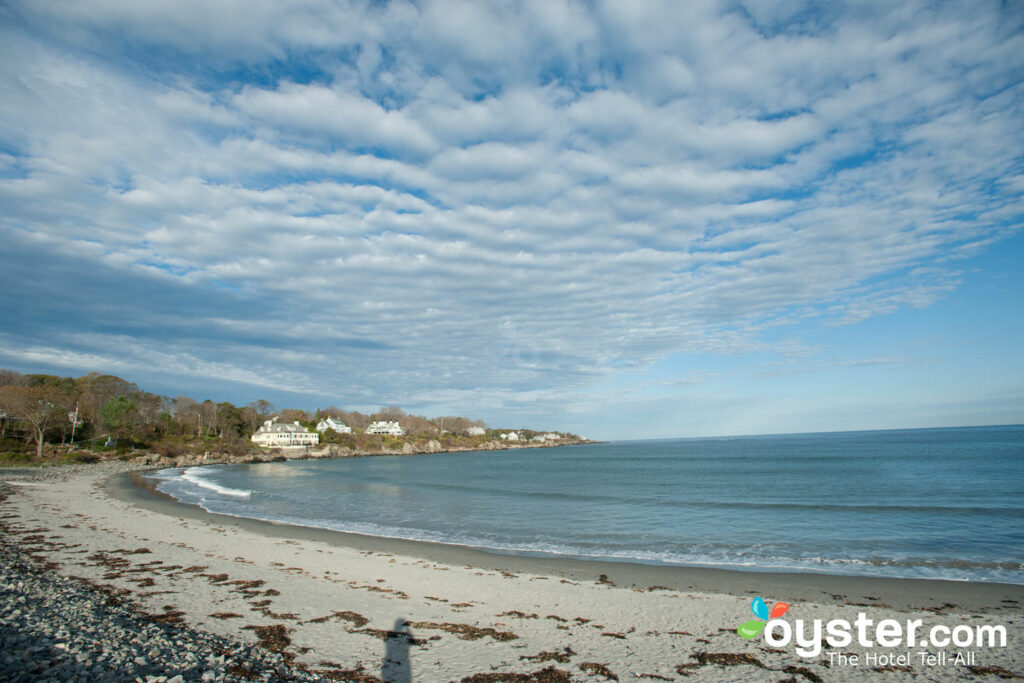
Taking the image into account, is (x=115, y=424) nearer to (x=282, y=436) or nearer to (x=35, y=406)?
(x=35, y=406)

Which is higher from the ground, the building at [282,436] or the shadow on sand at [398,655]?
the shadow on sand at [398,655]

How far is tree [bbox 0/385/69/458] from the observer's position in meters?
58.4

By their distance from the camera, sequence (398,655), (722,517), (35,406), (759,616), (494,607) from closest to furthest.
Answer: (398,655), (759,616), (494,607), (722,517), (35,406)

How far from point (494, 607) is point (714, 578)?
637 centimetres

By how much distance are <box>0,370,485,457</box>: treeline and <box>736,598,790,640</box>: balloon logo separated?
256 feet

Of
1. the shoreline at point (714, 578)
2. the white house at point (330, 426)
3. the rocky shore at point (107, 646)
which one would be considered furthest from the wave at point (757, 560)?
the white house at point (330, 426)

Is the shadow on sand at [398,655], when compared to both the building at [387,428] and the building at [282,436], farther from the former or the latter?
the building at [387,428]

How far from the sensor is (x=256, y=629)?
28.6 ft

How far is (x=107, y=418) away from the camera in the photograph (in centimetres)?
8056

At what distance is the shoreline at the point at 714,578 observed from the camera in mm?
11375

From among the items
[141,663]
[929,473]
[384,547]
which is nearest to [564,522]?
[384,547]

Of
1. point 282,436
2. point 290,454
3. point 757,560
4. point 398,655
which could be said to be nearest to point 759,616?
point 757,560

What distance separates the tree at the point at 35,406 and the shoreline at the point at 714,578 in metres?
63.3

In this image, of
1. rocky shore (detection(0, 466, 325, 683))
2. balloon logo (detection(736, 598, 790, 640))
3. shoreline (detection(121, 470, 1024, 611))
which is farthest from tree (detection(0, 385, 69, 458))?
balloon logo (detection(736, 598, 790, 640))
